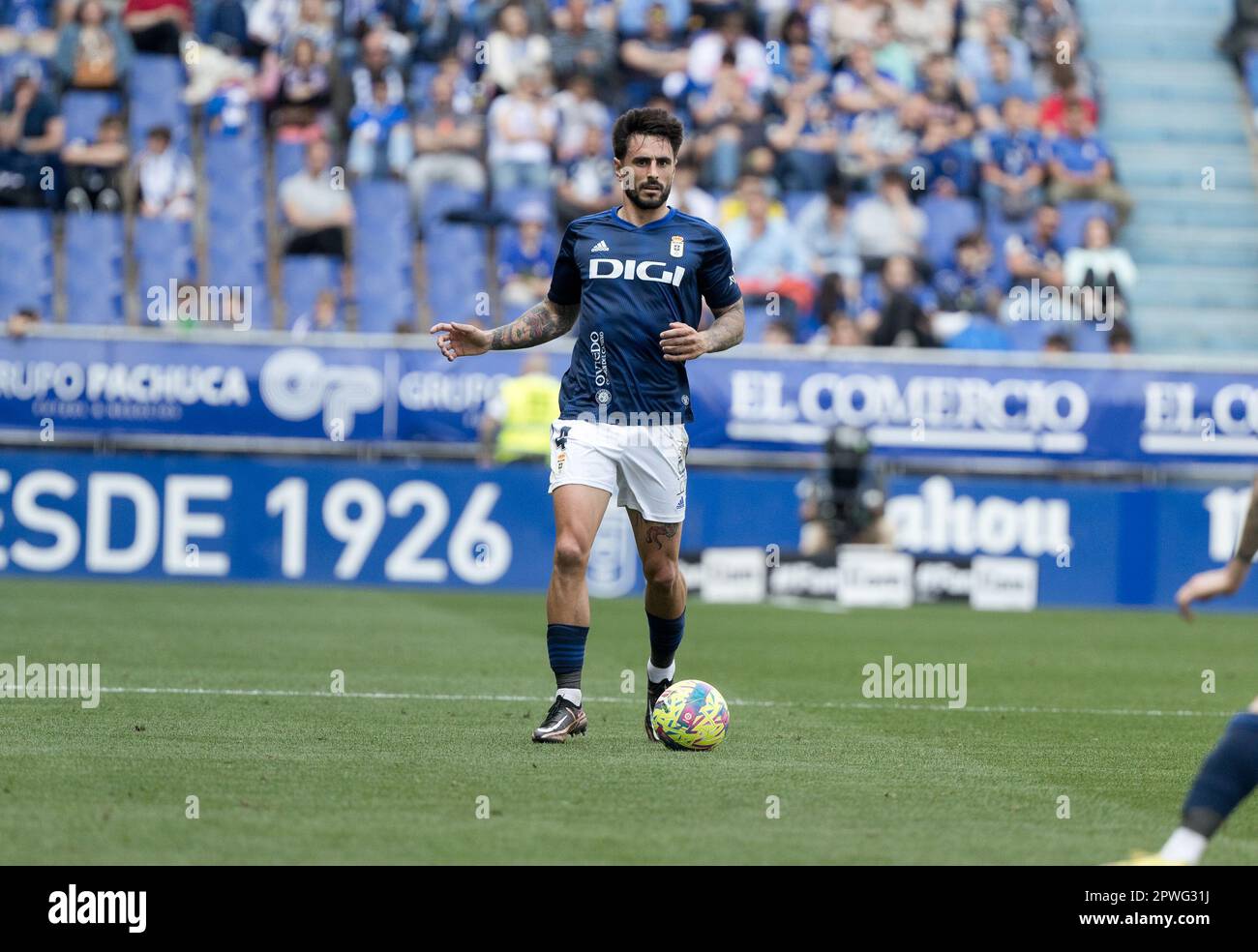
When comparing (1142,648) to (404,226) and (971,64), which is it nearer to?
(404,226)

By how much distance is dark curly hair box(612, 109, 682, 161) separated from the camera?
8.38 m

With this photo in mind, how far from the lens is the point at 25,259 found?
20641 mm

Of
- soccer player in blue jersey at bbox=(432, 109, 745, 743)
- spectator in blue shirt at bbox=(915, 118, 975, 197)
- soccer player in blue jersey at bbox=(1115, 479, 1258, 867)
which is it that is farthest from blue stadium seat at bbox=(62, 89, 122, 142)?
soccer player in blue jersey at bbox=(1115, 479, 1258, 867)

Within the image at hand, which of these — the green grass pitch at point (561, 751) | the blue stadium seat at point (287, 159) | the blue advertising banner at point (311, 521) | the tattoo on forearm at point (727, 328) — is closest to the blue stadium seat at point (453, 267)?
the blue stadium seat at point (287, 159)

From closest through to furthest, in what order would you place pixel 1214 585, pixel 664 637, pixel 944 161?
pixel 1214 585
pixel 664 637
pixel 944 161

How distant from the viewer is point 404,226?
22.1 m

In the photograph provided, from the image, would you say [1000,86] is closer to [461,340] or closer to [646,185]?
[646,185]

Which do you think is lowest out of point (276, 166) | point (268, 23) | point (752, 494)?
point (752, 494)

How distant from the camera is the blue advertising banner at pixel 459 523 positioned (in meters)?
18.2

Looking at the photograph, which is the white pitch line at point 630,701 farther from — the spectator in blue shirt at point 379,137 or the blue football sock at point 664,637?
the spectator in blue shirt at point 379,137

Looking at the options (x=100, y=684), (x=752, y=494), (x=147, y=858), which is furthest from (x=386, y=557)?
(x=147, y=858)

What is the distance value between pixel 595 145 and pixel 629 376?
14.2 m

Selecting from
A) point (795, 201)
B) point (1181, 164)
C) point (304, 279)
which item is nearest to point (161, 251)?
point (304, 279)
